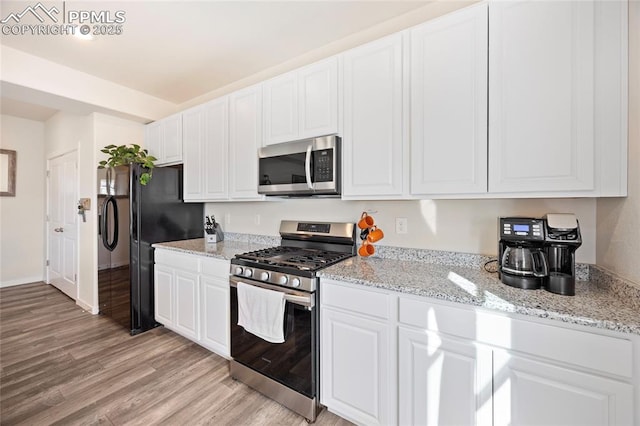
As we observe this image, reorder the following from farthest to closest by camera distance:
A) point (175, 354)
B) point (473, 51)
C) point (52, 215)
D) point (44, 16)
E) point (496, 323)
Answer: point (52, 215) → point (175, 354) → point (44, 16) → point (473, 51) → point (496, 323)

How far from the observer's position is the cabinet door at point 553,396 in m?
0.99

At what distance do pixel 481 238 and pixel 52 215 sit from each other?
607cm

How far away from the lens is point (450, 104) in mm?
1538

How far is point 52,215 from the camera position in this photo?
439 centimetres

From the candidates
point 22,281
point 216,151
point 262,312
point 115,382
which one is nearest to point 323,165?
point 262,312

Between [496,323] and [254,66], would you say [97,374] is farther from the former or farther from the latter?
[254,66]

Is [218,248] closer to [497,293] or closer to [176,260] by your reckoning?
[176,260]

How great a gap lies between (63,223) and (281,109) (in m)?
4.18

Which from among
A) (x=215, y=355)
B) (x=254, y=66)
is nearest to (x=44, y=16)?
(x=254, y=66)

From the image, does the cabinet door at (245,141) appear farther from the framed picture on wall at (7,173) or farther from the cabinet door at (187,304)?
the framed picture on wall at (7,173)

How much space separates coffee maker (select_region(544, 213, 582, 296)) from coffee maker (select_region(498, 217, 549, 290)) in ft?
0.10

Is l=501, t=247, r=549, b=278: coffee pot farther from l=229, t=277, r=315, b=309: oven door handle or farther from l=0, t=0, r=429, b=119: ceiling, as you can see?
l=0, t=0, r=429, b=119: ceiling

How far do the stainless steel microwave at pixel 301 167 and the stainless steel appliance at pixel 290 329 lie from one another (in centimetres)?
45

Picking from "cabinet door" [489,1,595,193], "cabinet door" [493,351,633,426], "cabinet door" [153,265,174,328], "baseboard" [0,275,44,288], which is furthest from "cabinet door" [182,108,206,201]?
"baseboard" [0,275,44,288]
